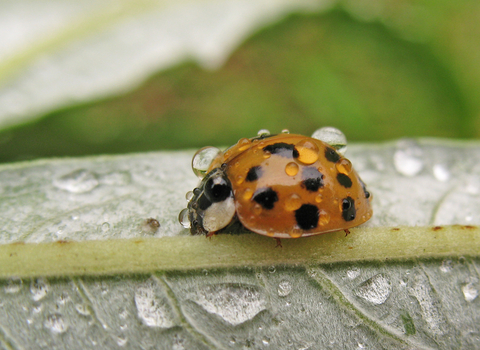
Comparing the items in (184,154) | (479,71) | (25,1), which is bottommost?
(479,71)

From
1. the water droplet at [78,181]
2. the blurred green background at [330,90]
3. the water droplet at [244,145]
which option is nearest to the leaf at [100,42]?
the blurred green background at [330,90]

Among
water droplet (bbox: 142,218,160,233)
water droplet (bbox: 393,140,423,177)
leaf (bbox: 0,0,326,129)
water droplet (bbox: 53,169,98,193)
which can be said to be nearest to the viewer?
water droplet (bbox: 142,218,160,233)

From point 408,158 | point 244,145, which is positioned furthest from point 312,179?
point 408,158

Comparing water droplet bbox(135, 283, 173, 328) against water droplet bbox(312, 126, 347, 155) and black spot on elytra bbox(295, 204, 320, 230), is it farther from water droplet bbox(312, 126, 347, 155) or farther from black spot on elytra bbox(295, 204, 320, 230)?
water droplet bbox(312, 126, 347, 155)

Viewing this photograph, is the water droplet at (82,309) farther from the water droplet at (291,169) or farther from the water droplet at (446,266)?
the water droplet at (446,266)

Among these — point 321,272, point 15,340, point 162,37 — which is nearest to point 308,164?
point 321,272

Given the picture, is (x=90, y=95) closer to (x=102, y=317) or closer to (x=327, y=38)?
(x=102, y=317)

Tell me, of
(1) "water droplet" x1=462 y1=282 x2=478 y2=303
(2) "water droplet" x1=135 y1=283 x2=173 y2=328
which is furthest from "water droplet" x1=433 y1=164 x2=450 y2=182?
(2) "water droplet" x1=135 y1=283 x2=173 y2=328
